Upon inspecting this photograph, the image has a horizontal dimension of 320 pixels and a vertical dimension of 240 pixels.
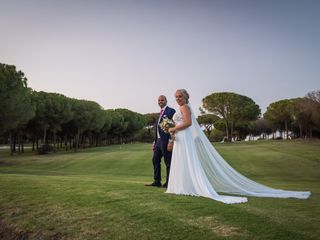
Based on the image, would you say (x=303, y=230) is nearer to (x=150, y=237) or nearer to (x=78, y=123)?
(x=150, y=237)

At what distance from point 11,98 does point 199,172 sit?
44371mm

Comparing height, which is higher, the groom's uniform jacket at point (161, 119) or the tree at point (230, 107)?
the tree at point (230, 107)

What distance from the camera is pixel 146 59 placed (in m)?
31.5

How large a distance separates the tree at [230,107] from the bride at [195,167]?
85232mm

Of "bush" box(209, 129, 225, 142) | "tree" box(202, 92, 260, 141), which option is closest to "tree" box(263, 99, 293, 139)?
"tree" box(202, 92, 260, 141)

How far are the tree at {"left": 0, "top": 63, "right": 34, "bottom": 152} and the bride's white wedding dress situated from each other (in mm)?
42527

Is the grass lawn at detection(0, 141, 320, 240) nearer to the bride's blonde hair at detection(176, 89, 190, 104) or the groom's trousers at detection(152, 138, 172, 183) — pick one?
the groom's trousers at detection(152, 138, 172, 183)

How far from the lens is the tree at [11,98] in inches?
1855

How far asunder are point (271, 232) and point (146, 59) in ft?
87.8

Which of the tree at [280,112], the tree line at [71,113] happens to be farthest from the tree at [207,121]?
the tree at [280,112]

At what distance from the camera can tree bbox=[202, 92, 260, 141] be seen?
94.6 meters

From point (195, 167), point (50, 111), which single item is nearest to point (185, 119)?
point (195, 167)

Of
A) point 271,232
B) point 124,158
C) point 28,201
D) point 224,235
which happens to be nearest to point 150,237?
point 224,235

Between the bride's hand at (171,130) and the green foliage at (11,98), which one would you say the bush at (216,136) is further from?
the bride's hand at (171,130)
